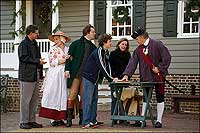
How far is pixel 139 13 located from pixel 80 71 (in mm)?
6477

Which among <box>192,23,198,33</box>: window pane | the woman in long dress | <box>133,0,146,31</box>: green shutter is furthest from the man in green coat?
<box>133,0,146,31</box>: green shutter

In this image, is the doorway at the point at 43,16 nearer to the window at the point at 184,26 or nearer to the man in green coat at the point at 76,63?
the window at the point at 184,26

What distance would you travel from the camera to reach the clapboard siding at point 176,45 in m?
14.0

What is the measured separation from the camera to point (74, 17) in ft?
55.8

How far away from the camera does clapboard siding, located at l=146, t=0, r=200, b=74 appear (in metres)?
14.0

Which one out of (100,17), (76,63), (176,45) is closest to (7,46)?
(100,17)

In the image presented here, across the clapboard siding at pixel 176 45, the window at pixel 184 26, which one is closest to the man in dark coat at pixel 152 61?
the clapboard siding at pixel 176 45

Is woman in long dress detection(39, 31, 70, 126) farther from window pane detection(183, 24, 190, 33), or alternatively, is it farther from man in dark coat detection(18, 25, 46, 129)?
window pane detection(183, 24, 190, 33)

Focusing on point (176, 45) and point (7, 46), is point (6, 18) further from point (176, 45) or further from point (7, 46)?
point (176, 45)

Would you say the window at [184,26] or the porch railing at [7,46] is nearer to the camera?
the window at [184,26]

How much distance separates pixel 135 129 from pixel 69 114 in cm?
139

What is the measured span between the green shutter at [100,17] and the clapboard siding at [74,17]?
2.17ft

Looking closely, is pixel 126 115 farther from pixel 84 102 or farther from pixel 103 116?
pixel 103 116

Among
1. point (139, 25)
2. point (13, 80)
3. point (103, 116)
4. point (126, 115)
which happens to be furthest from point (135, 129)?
point (13, 80)
